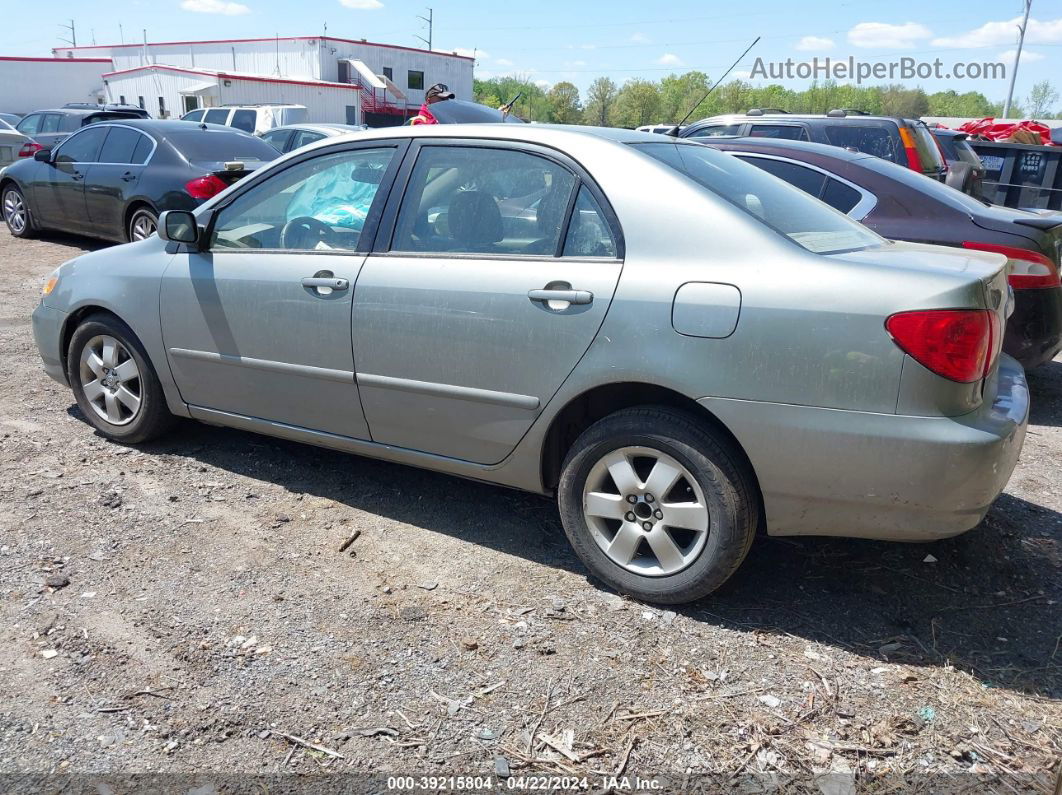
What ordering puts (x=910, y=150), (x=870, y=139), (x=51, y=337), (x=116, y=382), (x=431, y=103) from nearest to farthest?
(x=116, y=382) → (x=51, y=337) → (x=910, y=150) → (x=870, y=139) → (x=431, y=103)

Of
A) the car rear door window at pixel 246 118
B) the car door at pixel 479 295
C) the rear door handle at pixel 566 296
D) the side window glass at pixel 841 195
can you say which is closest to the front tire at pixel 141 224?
the car door at pixel 479 295

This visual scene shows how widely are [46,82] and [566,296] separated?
2047 inches

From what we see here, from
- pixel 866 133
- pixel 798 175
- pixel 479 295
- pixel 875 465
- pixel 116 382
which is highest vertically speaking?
pixel 866 133

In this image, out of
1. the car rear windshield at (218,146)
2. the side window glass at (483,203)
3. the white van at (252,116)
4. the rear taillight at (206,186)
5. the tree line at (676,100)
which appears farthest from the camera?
the tree line at (676,100)

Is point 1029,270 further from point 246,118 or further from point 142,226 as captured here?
point 246,118

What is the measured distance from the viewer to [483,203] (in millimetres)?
3568

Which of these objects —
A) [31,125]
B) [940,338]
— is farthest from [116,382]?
[31,125]

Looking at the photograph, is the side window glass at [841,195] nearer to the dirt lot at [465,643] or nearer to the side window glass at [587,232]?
the dirt lot at [465,643]

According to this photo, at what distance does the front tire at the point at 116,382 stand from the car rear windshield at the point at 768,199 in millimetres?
2751

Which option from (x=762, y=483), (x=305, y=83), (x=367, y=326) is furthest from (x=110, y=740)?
(x=305, y=83)

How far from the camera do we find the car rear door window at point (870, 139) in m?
8.95

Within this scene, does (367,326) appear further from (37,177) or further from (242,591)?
(37,177)

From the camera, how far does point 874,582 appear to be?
351cm

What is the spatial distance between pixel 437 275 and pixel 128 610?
169cm
